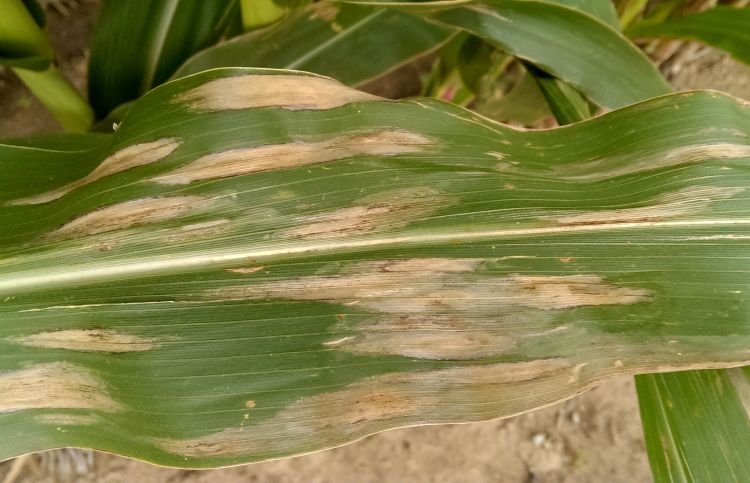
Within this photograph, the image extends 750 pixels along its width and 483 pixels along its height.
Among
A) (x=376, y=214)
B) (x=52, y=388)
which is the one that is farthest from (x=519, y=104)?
(x=52, y=388)

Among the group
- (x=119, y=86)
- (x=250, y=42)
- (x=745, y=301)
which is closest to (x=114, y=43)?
(x=119, y=86)

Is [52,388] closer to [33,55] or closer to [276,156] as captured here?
[276,156]

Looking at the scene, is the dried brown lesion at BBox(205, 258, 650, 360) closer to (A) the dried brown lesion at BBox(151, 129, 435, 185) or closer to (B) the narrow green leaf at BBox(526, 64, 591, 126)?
(A) the dried brown lesion at BBox(151, 129, 435, 185)

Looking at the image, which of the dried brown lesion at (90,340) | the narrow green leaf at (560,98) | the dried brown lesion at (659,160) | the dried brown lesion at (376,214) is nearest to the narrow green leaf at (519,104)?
the narrow green leaf at (560,98)

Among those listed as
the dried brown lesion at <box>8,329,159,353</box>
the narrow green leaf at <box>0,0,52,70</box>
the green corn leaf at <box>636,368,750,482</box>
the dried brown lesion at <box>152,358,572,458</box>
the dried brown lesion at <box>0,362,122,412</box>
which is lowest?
the green corn leaf at <box>636,368,750,482</box>

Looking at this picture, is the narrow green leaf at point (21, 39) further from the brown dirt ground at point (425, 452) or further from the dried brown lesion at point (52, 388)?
the brown dirt ground at point (425, 452)

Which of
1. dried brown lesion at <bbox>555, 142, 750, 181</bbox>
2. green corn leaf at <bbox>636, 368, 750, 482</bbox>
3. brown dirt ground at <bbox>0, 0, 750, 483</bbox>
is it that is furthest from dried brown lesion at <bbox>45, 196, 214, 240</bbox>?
brown dirt ground at <bbox>0, 0, 750, 483</bbox>
